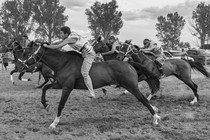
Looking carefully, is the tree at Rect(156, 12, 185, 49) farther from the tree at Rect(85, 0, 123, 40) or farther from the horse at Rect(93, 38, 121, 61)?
the horse at Rect(93, 38, 121, 61)

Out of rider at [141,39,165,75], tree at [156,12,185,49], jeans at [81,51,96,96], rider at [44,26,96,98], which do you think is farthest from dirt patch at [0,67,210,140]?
tree at [156,12,185,49]

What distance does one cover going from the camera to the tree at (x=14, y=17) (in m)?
44.7

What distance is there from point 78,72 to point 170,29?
52.4m

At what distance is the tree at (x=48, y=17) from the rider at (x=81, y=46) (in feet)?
136

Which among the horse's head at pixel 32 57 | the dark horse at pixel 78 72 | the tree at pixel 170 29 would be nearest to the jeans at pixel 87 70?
the dark horse at pixel 78 72

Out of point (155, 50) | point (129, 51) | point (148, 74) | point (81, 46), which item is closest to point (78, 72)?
point (81, 46)

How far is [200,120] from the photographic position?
616cm

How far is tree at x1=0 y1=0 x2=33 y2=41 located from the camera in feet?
147

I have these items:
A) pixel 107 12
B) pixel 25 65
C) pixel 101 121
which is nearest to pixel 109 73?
pixel 101 121

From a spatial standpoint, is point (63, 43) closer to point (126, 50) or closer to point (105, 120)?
point (105, 120)

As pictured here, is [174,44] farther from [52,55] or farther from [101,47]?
[52,55]

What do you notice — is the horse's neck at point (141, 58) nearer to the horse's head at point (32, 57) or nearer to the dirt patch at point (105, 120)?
the dirt patch at point (105, 120)

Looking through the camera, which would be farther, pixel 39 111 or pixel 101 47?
pixel 101 47

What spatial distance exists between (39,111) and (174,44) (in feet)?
168
